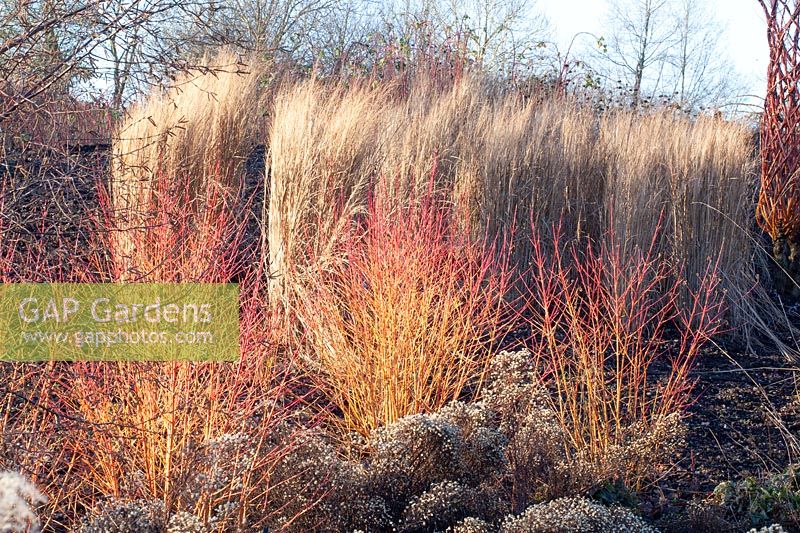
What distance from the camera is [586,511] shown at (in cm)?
274

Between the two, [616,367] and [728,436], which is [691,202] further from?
[728,436]

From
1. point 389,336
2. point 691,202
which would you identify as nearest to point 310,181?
point 389,336

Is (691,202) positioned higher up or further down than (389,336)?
higher up

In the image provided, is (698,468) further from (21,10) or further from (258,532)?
(21,10)

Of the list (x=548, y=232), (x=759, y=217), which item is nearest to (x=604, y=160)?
(x=548, y=232)

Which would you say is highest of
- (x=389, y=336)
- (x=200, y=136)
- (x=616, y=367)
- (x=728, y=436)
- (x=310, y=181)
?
(x=200, y=136)

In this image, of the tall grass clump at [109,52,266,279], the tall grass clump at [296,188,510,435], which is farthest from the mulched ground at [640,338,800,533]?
the tall grass clump at [109,52,266,279]

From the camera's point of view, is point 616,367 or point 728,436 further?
point 616,367

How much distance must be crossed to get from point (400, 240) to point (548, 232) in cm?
198

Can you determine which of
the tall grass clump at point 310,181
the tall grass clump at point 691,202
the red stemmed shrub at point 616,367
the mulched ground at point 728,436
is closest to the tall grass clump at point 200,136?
the tall grass clump at point 310,181

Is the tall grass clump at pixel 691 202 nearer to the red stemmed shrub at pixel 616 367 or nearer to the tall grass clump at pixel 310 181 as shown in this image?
the red stemmed shrub at pixel 616 367

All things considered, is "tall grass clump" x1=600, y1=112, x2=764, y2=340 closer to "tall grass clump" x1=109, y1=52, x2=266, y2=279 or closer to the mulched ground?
the mulched ground

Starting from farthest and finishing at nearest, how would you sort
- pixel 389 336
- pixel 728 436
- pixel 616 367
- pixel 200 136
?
1. pixel 200 136
2. pixel 616 367
3. pixel 728 436
4. pixel 389 336

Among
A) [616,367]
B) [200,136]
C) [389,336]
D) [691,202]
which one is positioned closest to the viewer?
[389,336]
